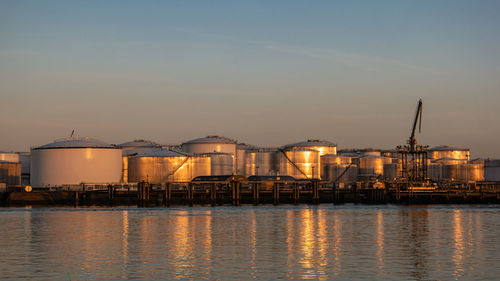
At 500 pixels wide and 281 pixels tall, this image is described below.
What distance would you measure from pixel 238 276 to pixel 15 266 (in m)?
13.3

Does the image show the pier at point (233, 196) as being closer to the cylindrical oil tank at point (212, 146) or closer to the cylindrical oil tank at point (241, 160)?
the cylindrical oil tank at point (241, 160)

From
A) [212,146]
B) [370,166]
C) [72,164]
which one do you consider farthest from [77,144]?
[370,166]

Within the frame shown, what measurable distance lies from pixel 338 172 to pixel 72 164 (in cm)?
5571

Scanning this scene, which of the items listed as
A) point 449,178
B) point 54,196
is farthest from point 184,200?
point 449,178

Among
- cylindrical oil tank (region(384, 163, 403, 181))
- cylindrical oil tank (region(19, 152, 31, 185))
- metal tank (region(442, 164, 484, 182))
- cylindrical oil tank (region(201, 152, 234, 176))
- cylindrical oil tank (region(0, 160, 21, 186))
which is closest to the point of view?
cylindrical oil tank (region(0, 160, 21, 186))

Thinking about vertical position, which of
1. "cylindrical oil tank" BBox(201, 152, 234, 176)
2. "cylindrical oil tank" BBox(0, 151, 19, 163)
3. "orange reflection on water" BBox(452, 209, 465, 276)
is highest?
"cylindrical oil tank" BBox(0, 151, 19, 163)

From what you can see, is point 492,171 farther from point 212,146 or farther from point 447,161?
point 212,146

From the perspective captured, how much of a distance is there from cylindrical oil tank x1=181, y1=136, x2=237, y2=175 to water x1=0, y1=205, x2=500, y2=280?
8221cm

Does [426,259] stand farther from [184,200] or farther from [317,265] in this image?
[184,200]

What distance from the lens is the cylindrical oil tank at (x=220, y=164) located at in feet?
504

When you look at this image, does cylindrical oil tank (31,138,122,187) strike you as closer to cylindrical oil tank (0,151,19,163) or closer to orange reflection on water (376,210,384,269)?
cylindrical oil tank (0,151,19,163)

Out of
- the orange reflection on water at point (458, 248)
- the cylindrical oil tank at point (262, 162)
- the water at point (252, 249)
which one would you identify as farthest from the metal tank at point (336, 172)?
the orange reflection on water at point (458, 248)

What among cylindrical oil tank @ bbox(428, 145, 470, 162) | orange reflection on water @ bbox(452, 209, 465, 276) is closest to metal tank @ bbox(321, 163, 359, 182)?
cylindrical oil tank @ bbox(428, 145, 470, 162)

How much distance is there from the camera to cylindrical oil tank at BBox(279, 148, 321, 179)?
158875 millimetres
